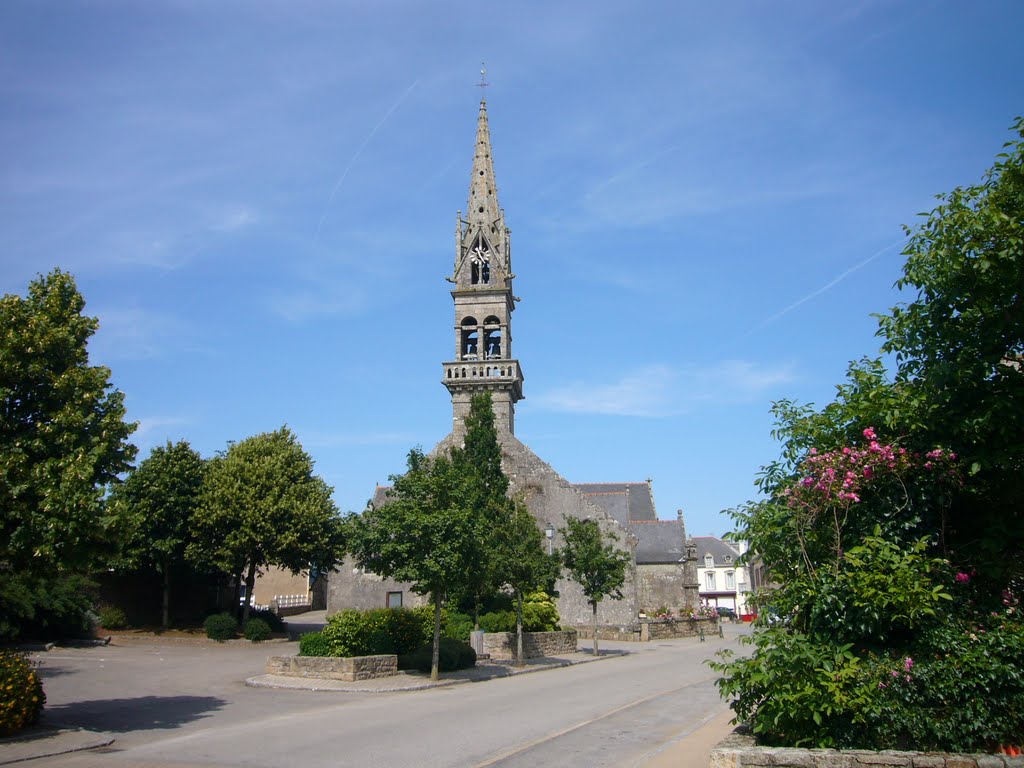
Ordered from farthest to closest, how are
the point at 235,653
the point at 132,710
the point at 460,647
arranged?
the point at 235,653, the point at 460,647, the point at 132,710

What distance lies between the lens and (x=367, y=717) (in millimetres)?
14555

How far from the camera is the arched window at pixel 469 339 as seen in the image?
156 feet

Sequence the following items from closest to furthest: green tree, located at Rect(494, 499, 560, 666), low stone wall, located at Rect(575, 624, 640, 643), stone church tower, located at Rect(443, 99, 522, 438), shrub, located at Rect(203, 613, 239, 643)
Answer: green tree, located at Rect(494, 499, 560, 666), shrub, located at Rect(203, 613, 239, 643), low stone wall, located at Rect(575, 624, 640, 643), stone church tower, located at Rect(443, 99, 522, 438)

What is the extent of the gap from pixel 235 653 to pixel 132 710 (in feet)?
46.6

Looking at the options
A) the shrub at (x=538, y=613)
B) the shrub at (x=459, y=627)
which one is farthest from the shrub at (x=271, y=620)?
the shrub at (x=538, y=613)

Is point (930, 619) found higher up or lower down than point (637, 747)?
higher up

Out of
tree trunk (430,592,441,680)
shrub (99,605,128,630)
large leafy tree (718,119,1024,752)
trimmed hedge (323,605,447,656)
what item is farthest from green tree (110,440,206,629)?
large leafy tree (718,119,1024,752)

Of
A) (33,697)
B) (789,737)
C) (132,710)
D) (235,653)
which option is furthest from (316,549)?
(789,737)

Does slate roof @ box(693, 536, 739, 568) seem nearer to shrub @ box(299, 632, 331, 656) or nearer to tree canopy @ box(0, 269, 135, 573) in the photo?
shrub @ box(299, 632, 331, 656)

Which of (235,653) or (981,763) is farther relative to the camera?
(235,653)

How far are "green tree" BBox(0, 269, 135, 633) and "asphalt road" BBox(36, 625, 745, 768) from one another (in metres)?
3.30

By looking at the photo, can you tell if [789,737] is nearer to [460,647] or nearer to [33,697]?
[33,697]

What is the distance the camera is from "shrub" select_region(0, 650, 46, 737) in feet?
38.8

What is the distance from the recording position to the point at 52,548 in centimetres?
1245
